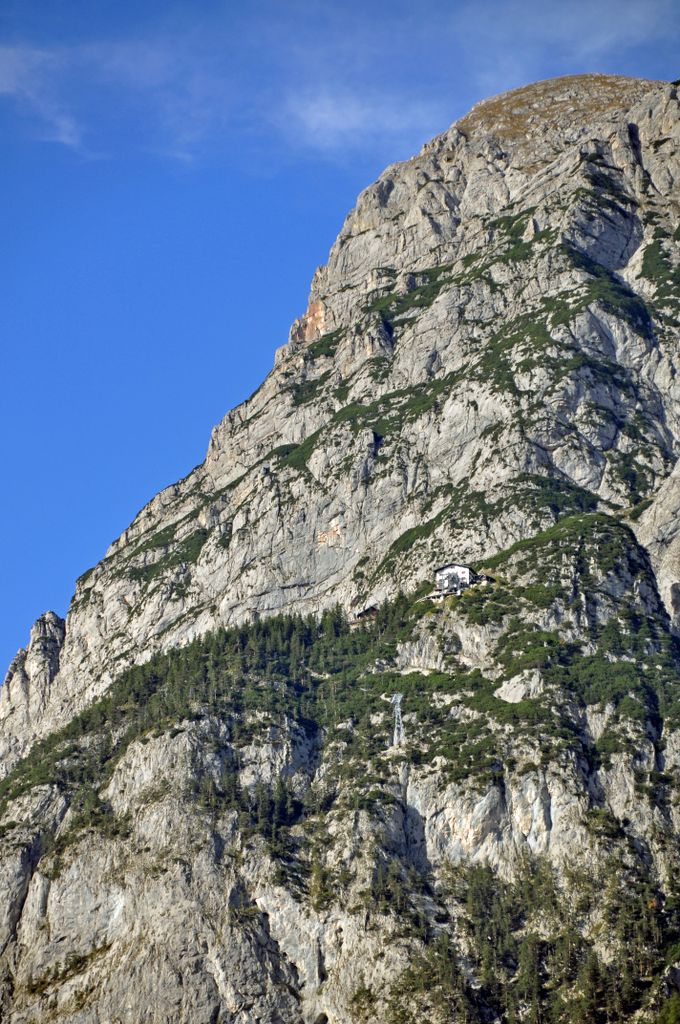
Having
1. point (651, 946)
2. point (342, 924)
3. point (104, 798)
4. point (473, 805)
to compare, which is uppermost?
point (104, 798)

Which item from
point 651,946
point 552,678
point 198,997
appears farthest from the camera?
point 552,678

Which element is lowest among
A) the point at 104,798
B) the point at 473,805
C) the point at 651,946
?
the point at 651,946

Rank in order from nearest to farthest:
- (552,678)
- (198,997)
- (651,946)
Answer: (651,946) → (198,997) → (552,678)

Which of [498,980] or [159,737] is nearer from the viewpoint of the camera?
[498,980]

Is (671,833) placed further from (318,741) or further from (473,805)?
(318,741)

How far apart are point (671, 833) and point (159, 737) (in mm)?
64587

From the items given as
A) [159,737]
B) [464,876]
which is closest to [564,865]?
[464,876]

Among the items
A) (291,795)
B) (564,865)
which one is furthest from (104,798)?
(564,865)

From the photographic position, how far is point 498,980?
152 meters

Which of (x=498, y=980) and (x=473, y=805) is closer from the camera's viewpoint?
(x=498, y=980)

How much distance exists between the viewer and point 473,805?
559ft

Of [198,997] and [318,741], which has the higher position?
[318,741]

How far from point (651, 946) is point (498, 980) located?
15.0 metres

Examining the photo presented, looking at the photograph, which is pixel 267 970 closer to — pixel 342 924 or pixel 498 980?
pixel 342 924
